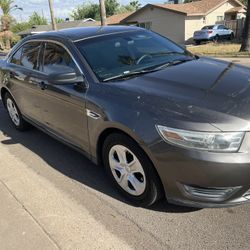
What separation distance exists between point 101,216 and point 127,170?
491 mm

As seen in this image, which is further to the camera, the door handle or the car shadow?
the door handle

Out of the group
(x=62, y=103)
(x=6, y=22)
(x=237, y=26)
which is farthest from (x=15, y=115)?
(x=6, y=22)

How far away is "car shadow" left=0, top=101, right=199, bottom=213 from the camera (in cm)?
383

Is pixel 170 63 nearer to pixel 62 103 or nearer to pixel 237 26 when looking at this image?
pixel 62 103

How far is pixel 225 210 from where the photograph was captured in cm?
342

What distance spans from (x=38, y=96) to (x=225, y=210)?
2.81m

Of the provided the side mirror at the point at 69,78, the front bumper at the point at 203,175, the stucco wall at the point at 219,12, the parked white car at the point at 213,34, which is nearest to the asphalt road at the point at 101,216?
the front bumper at the point at 203,175

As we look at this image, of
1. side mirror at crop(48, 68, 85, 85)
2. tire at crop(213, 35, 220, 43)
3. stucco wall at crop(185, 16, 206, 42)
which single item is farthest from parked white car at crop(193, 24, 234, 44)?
side mirror at crop(48, 68, 85, 85)

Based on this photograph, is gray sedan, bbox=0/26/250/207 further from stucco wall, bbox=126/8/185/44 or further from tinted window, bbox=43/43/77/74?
stucco wall, bbox=126/8/185/44

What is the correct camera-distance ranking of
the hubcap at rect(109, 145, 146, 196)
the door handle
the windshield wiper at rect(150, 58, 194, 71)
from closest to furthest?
1. the hubcap at rect(109, 145, 146, 196)
2. the windshield wiper at rect(150, 58, 194, 71)
3. the door handle

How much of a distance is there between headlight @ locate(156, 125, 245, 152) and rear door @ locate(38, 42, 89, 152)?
131 cm

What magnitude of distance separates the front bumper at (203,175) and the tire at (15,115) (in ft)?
11.9

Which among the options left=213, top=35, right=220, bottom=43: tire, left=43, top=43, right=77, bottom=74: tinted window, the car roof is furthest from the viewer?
left=213, top=35, right=220, bottom=43: tire

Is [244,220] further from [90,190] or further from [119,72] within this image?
[119,72]
